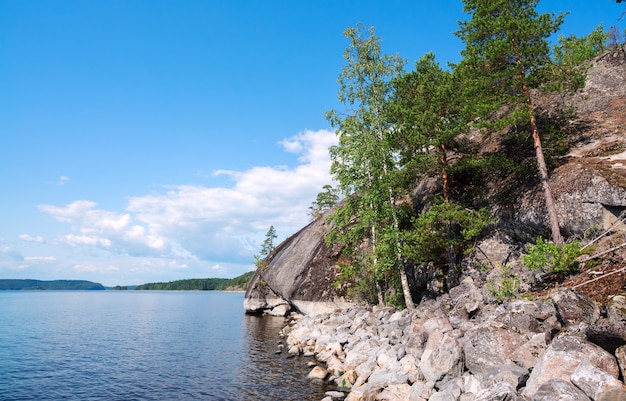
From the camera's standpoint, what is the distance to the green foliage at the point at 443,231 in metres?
20.0

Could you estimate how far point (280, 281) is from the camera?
4434 centimetres

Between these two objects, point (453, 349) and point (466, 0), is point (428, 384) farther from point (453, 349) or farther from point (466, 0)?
point (466, 0)

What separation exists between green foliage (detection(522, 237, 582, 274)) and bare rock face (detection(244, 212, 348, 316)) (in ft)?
74.9

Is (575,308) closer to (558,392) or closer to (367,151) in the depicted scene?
(558,392)

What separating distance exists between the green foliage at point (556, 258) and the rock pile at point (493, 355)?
2443 mm

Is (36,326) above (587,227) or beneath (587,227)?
beneath

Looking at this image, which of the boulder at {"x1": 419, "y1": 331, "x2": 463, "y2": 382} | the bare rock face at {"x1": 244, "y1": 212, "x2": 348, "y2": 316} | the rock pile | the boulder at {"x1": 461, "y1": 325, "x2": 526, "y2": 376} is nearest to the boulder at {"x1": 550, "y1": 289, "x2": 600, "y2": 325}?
the rock pile

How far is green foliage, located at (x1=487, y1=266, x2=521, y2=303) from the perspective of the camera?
1596 cm

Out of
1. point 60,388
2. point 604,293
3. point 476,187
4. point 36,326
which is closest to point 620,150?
point 476,187

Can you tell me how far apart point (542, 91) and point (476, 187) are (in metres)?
6.85

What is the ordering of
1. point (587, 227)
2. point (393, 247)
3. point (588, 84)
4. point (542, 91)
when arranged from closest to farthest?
point (587, 227)
point (542, 91)
point (393, 247)
point (588, 84)

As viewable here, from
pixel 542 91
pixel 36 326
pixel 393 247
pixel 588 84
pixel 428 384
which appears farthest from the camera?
pixel 36 326

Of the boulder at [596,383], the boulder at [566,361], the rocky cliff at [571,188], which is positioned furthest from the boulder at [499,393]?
the rocky cliff at [571,188]

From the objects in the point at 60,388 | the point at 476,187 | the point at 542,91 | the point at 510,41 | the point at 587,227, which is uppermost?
the point at 510,41
